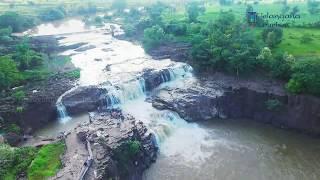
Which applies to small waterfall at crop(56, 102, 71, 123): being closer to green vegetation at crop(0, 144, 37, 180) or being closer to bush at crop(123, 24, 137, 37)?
green vegetation at crop(0, 144, 37, 180)

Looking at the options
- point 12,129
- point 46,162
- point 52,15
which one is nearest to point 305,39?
point 12,129

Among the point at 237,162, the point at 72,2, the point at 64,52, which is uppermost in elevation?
the point at 72,2

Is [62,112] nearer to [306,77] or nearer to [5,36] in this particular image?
[306,77]

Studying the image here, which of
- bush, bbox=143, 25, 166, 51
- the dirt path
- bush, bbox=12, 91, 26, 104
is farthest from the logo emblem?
the dirt path

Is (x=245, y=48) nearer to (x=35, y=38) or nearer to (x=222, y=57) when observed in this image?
(x=222, y=57)

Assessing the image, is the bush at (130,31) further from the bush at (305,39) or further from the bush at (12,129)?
the bush at (12,129)

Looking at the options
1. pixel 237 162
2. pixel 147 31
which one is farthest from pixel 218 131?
pixel 147 31

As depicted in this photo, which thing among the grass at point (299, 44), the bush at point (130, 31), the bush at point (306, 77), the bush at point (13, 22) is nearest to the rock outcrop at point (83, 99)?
the bush at point (306, 77)
